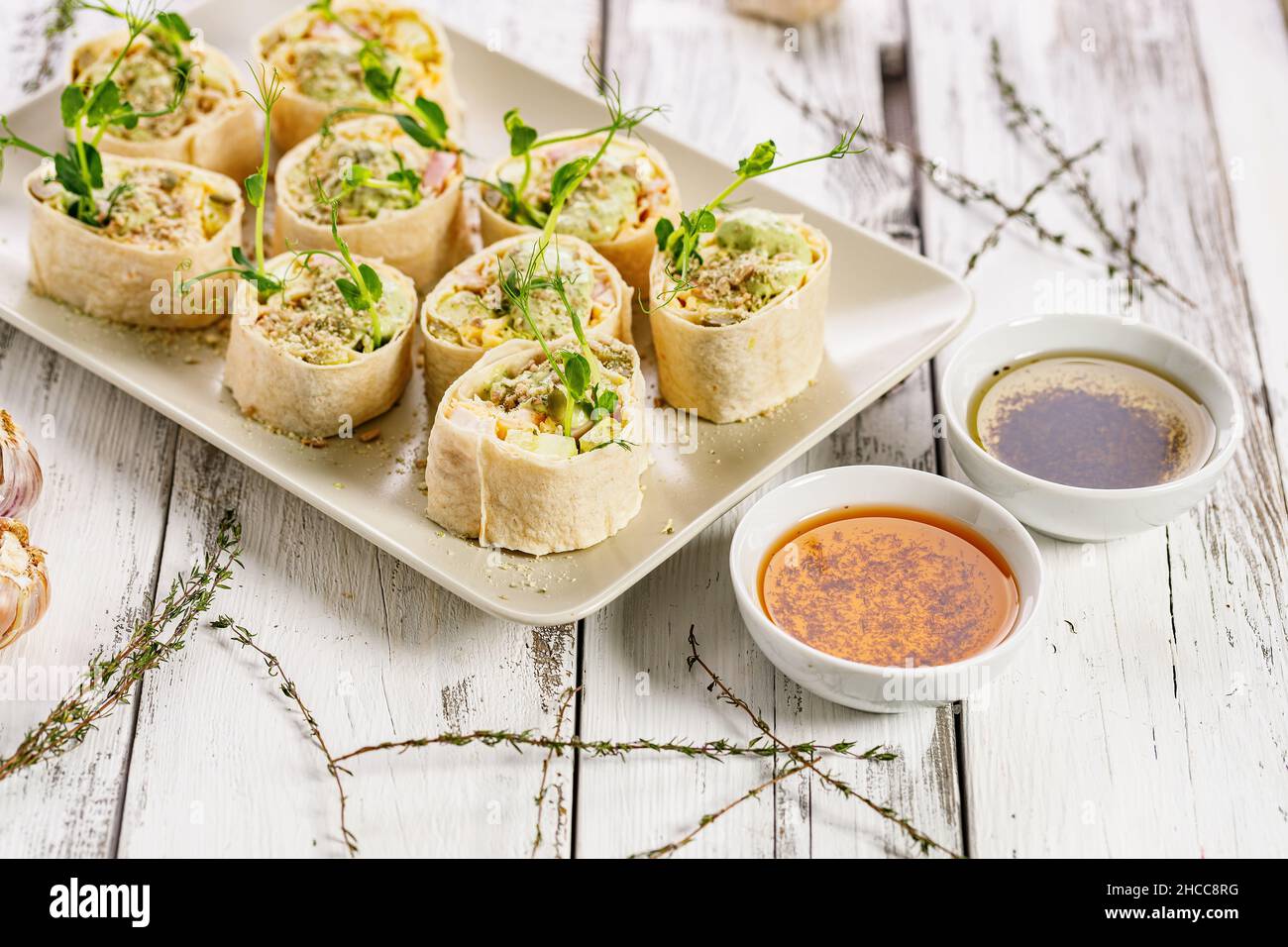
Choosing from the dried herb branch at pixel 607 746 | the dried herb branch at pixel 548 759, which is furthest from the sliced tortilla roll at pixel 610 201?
the dried herb branch at pixel 607 746

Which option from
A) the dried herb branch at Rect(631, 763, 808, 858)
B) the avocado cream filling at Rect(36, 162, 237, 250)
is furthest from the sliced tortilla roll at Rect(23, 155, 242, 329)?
the dried herb branch at Rect(631, 763, 808, 858)

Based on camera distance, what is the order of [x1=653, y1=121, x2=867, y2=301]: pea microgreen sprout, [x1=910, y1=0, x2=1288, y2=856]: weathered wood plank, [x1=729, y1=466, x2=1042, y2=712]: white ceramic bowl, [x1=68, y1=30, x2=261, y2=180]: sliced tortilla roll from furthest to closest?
1. [x1=68, y1=30, x2=261, y2=180]: sliced tortilla roll
2. [x1=653, y1=121, x2=867, y2=301]: pea microgreen sprout
3. [x1=910, y1=0, x2=1288, y2=856]: weathered wood plank
4. [x1=729, y1=466, x2=1042, y2=712]: white ceramic bowl

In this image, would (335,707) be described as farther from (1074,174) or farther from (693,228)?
(1074,174)

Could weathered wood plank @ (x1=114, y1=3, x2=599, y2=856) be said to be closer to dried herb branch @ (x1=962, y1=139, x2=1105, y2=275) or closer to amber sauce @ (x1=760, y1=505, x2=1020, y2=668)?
amber sauce @ (x1=760, y1=505, x2=1020, y2=668)

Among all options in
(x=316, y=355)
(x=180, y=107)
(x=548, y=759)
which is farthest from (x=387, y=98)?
(x=548, y=759)

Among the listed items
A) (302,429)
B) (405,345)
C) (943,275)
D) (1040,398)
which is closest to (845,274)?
(943,275)

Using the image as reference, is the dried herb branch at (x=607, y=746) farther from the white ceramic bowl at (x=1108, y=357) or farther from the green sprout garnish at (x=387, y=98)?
the green sprout garnish at (x=387, y=98)
